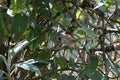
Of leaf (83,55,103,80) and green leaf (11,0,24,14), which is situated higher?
green leaf (11,0,24,14)

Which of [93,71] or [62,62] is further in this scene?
[62,62]

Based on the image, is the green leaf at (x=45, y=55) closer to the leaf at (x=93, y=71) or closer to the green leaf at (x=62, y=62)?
the green leaf at (x=62, y=62)

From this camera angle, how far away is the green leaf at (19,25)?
978 millimetres

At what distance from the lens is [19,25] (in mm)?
981

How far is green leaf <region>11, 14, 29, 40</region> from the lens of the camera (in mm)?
978

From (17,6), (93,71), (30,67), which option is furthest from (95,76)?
(17,6)

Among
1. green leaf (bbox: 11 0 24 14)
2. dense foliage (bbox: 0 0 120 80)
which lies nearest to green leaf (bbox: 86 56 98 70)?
dense foliage (bbox: 0 0 120 80)

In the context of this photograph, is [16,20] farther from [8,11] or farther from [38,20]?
[38,20]

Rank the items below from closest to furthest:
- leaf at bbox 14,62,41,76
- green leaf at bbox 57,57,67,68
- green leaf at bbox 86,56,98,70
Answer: leaf at bbox 14,62,41,76 < green leaf at bbox 86,56,98,70 < green leaf at bbox 57,57,67,68

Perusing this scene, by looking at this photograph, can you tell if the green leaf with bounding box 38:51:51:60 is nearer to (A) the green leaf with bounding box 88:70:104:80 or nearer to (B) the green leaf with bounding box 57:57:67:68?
(B) the green leaf with bounding box 57:57:67:68

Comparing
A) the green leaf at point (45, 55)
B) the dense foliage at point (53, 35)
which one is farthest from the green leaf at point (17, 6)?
the green leaf at point (45, 55)

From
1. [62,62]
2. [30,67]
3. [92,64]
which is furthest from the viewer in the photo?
[62,62]

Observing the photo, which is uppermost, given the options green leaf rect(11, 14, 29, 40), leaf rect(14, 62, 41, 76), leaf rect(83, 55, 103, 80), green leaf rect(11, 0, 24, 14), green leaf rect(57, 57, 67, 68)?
green leaf rect(11, 0, 24, 14)

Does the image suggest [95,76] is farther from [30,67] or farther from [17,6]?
[17,6]
